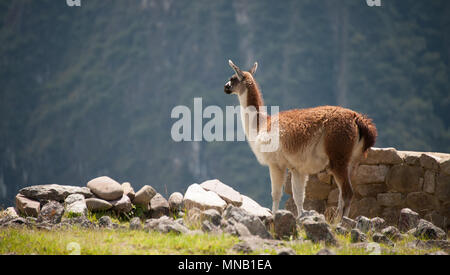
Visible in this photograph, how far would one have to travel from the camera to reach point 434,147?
→ 5350 centimetres

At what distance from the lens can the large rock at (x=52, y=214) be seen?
5.98 meters

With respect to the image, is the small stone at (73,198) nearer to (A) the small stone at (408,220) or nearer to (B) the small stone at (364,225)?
→ (B) the small stone at (364,225)

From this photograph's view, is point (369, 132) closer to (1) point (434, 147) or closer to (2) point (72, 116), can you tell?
(1) point (434, 147)

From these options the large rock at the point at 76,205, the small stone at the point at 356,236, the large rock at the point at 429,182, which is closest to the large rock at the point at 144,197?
the large rock at the point at 76,205

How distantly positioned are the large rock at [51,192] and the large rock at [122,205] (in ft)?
1.36

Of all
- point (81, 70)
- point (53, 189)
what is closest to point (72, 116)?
point (81, 70)

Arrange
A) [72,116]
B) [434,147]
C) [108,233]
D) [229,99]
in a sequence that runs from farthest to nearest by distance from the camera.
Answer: [72,116] < [229,99] < [434,147] < [108,233]

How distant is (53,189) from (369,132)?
15.4ft

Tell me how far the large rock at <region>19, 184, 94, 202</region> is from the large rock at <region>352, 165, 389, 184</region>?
422 cm

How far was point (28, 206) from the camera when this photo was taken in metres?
6.73

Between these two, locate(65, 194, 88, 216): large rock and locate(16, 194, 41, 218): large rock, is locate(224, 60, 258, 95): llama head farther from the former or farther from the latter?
locate(16, 194, 41, 218): large rock

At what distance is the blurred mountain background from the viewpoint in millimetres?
63656

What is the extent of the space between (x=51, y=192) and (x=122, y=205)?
1.05 meters

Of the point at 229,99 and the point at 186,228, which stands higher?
the point at 229,99
